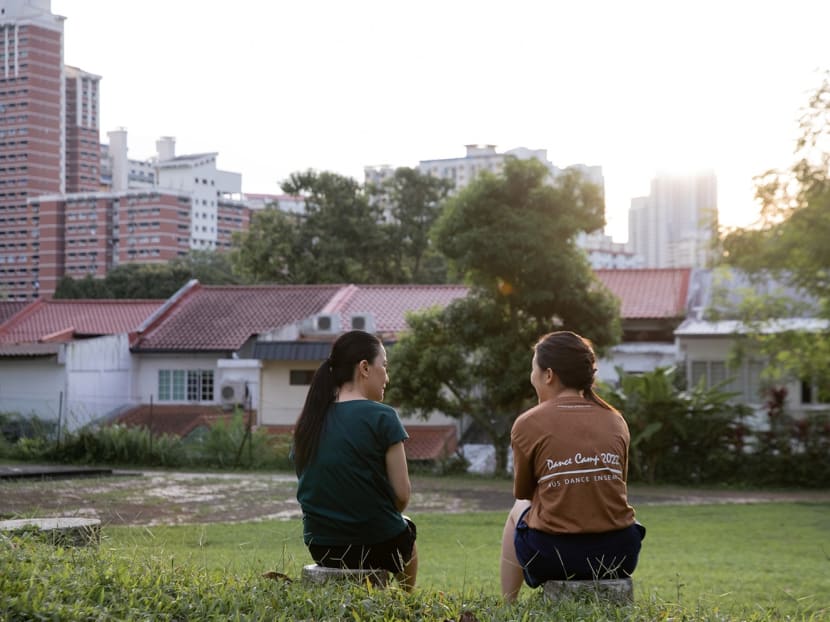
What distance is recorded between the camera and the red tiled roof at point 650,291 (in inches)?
1294

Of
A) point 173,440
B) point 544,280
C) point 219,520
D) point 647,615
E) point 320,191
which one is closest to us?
point 647,615

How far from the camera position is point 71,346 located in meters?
32.4

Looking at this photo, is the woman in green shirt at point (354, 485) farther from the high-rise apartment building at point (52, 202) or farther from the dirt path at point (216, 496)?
the high-rise apartment building at point (52, 202)

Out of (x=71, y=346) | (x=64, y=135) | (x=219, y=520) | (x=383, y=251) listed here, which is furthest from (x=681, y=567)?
(x=64, y=135)

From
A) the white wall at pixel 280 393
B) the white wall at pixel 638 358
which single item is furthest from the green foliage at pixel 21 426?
the white wall at pixel 638 358

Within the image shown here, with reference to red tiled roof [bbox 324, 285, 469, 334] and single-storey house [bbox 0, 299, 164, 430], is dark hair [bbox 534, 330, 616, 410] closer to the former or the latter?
single-storey house [bbox 0, 299, 164, 430]

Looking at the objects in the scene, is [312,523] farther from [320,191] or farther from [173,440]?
[320,191]

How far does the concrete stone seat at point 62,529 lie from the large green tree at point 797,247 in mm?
13671

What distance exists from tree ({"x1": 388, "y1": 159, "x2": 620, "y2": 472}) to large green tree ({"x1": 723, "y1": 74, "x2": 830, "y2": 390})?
3108mm

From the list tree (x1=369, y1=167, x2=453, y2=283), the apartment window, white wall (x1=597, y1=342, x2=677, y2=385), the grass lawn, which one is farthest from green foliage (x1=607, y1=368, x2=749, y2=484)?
tree (x1=369, y1=167, x2=453, y2=283)

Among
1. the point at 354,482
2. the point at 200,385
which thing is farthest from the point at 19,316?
the point at 354,482

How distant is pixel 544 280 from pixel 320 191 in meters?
27.0

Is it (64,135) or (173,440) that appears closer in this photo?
(173,440)

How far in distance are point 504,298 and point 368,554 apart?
17659mm
